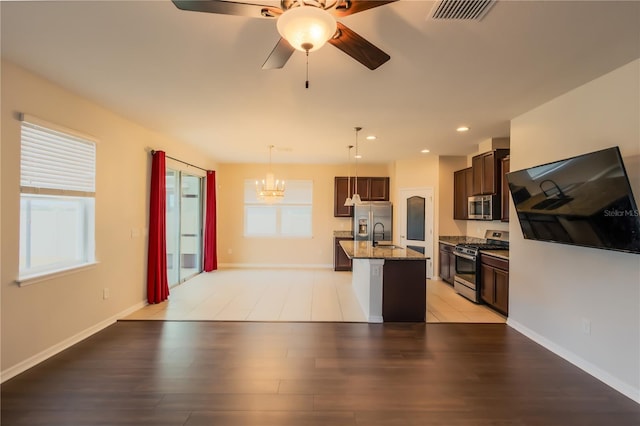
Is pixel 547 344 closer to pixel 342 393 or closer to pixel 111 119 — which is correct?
pixel 342 393

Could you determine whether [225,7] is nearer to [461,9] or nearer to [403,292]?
[461,9]

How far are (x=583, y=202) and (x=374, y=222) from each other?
4777 mm

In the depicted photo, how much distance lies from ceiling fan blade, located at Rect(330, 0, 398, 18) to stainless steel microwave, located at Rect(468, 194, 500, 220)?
4.23m

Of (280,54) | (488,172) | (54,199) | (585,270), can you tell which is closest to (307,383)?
(280,54)

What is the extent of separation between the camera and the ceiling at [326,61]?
1.88m

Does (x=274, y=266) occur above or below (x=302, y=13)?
below

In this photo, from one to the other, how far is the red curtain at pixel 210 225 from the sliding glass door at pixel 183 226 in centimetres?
13

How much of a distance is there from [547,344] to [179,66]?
460 centimetres

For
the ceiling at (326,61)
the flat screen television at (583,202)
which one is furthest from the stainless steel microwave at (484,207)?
the flat screen television at (583,202)

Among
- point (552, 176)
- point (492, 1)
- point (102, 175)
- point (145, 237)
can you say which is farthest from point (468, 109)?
point (145, 237)

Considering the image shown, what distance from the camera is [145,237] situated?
177 inches

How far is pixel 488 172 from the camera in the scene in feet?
15.9

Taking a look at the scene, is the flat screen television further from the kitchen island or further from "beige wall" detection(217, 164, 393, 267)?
"beige wall" detection(217, 164, 393, 267)

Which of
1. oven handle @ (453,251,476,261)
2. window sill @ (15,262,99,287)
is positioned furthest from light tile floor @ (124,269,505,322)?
window sill @ (15,262,99,287)
